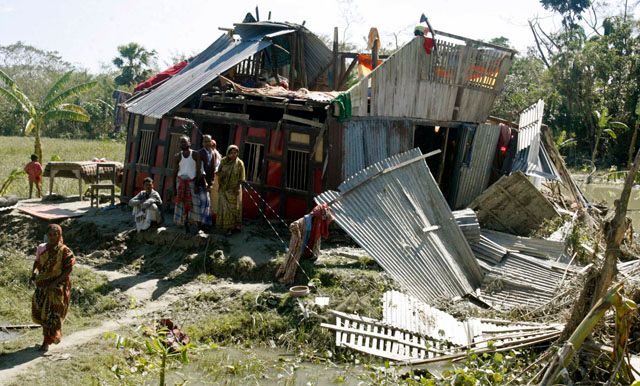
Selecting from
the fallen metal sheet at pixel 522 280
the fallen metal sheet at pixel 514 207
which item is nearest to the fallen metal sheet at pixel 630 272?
the fallen metal sheet at pixel 522 280

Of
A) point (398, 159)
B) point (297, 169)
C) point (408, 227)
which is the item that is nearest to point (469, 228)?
point (408, 227)

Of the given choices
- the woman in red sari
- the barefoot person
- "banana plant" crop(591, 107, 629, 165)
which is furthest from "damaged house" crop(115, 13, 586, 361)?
"banana plant" crop(591, 107, 629, 165)

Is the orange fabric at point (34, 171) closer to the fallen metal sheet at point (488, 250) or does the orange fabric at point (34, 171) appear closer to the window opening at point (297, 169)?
the window opening at point (297, 169)

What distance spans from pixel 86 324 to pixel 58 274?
1228mm

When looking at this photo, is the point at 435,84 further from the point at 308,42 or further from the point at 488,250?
the point at 488,250

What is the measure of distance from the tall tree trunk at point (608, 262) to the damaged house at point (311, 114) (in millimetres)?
5441

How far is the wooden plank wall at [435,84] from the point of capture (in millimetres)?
12094

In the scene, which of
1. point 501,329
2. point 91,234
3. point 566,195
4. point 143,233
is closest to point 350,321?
point 501,329

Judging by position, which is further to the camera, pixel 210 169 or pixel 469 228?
pixel 210 169

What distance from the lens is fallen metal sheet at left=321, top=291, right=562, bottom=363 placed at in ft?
25.8

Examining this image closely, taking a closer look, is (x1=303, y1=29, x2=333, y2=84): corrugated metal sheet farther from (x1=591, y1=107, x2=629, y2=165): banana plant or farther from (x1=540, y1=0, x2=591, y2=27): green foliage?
(x1=540, y1=0, x2=591, y2=27): green foliage

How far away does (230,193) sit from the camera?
11.2 metres

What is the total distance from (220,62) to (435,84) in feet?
13.2

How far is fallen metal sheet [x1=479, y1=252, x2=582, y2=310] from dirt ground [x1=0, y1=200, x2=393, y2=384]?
1628 mm
